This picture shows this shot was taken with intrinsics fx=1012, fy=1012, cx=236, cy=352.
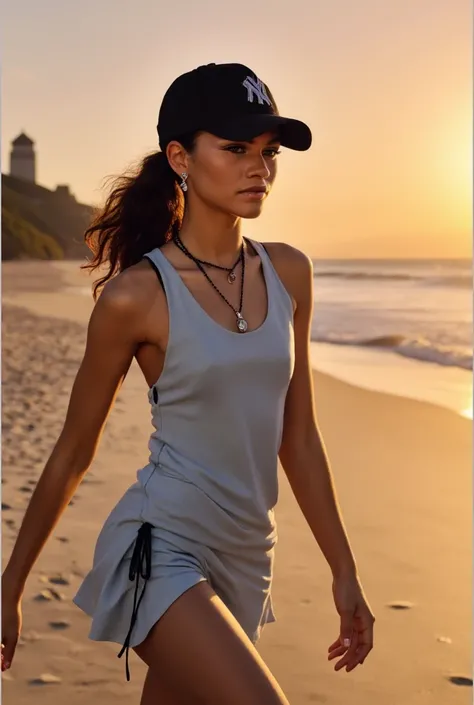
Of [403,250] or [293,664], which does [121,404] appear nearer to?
[293,664]

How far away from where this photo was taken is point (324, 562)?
15.9 ft

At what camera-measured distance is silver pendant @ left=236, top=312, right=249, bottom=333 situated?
2049mm

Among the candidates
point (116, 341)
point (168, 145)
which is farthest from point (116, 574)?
point (168, 145)

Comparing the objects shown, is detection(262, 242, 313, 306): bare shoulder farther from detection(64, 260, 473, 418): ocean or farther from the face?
detection(64, 260, 473, 418): ocean

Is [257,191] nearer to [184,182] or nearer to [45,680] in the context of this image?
[184,182]

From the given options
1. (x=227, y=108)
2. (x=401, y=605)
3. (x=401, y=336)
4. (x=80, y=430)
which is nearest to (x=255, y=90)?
(x=227, y=108)

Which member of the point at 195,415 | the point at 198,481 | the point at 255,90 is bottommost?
the point at 198,481

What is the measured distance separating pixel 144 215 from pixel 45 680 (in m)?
1.96

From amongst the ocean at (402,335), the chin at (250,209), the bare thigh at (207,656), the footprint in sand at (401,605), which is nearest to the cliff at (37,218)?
the ocean at (402,335)

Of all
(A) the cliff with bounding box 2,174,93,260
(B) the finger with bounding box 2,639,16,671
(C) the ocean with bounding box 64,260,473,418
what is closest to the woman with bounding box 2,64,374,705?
(B) the finger with bounding box 2,639,16,671

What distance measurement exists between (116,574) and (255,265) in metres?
0.73

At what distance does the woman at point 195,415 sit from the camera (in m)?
1.89

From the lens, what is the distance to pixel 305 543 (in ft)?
16.6

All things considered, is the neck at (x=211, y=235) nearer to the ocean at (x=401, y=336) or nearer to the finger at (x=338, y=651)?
the finger at (x=338, y=651)
